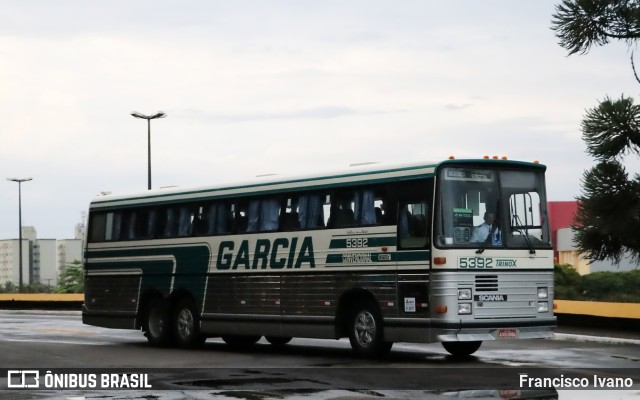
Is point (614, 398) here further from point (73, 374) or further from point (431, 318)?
point (73, 374)

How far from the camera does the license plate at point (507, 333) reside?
1905 centimetres

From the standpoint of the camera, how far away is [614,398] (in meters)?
13.2

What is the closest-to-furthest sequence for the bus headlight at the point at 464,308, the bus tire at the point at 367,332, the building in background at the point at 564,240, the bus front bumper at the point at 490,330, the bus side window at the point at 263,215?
the bus front bumper at the point at 490,330
the bus headlight at the point at 464,308
the bus tire at the point at 367,332
the bus side window at the point at 263,215
the building in background at the point at 564,240

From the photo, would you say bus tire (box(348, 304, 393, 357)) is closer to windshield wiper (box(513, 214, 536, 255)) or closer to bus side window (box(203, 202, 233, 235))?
windshield wiper (box(513, 214, 536, 255))

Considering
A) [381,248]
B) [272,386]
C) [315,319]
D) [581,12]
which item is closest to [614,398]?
[272,386]

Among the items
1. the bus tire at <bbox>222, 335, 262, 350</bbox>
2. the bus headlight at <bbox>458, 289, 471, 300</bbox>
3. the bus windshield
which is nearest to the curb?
the bus windshield

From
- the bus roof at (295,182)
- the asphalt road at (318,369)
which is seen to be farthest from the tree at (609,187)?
the bus roof at (295,182)

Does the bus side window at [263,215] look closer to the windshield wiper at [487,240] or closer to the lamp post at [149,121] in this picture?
the windshield wiper at [487,240]

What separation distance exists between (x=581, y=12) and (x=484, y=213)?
11.2 meters

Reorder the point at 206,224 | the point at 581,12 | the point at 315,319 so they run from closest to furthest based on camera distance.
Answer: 1. the point at 315,319
2. the point at 206,224
3. the point at 581,12

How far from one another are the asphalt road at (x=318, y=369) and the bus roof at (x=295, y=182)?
2.76 meters

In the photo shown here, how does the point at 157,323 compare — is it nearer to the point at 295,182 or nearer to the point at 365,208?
the point at 295,182

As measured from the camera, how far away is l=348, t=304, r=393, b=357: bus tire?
19.5m

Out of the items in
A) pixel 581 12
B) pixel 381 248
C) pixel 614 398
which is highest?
pixel 581 12
